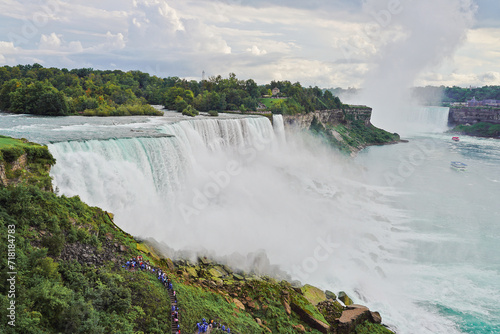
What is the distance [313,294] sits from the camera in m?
14.9

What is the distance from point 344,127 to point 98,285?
205 feet

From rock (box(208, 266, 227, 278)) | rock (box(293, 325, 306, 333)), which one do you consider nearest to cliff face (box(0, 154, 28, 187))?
rock (box(208, 266, 227, 278))

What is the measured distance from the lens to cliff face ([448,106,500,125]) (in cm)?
8014

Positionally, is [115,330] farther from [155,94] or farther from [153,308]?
[155,94]

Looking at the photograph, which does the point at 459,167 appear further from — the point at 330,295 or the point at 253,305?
the point at 253,305

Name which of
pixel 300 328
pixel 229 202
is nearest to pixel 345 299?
pixel 300 328

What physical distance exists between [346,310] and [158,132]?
51.3ft

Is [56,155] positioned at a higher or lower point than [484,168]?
higher

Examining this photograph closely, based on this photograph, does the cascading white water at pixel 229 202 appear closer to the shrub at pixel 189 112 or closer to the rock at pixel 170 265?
the rock at pixel 170 265

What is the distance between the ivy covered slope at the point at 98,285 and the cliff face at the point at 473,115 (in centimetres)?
8437

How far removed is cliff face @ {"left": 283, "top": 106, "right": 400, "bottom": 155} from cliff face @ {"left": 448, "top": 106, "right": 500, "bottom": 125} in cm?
2786

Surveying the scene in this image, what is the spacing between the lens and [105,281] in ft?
32.0

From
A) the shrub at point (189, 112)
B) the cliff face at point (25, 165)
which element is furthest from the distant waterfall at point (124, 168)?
the shrub at point (189, 112)

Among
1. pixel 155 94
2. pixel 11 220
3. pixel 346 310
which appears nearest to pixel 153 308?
pixel 11 220
